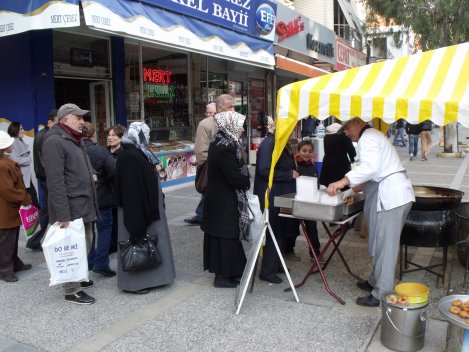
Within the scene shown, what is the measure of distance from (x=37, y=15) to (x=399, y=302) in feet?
19.1

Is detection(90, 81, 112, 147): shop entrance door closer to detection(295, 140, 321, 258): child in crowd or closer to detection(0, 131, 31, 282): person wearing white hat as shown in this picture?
detection(0, 131, 31, 282): person wearing white hat

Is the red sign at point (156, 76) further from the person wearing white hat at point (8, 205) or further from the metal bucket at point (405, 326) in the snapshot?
the metal bucket at point (405, 326)

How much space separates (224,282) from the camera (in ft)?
15.7

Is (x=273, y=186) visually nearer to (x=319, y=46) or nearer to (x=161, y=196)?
(x=161, y=196)

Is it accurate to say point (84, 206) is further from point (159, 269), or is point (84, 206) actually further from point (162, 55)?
point (162, 55)

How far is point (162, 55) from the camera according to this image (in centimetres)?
1072

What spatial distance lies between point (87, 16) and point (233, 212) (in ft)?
11.9

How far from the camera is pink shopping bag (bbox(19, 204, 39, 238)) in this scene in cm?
581

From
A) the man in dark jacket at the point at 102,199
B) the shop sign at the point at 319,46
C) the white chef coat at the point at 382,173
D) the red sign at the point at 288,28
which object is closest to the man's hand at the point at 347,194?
the white chef coat at the point at 382,173

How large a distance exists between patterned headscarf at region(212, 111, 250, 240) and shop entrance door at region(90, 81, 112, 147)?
17.8 ft

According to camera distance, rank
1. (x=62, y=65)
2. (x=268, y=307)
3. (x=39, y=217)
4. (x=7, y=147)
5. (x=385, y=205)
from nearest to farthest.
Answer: (x=385, y=205) → (x=268, y=307) → (x=7, y=147) → (x=39, y=217) → (x=62, y=65)

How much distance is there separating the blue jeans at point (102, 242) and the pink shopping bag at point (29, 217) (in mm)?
1160

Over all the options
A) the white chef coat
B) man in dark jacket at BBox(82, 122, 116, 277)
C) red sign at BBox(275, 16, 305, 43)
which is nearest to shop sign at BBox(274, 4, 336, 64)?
red sign at BBox(275, 16, 305, 43)

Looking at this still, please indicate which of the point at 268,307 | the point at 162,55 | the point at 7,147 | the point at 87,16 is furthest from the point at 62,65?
the point at 268,307
